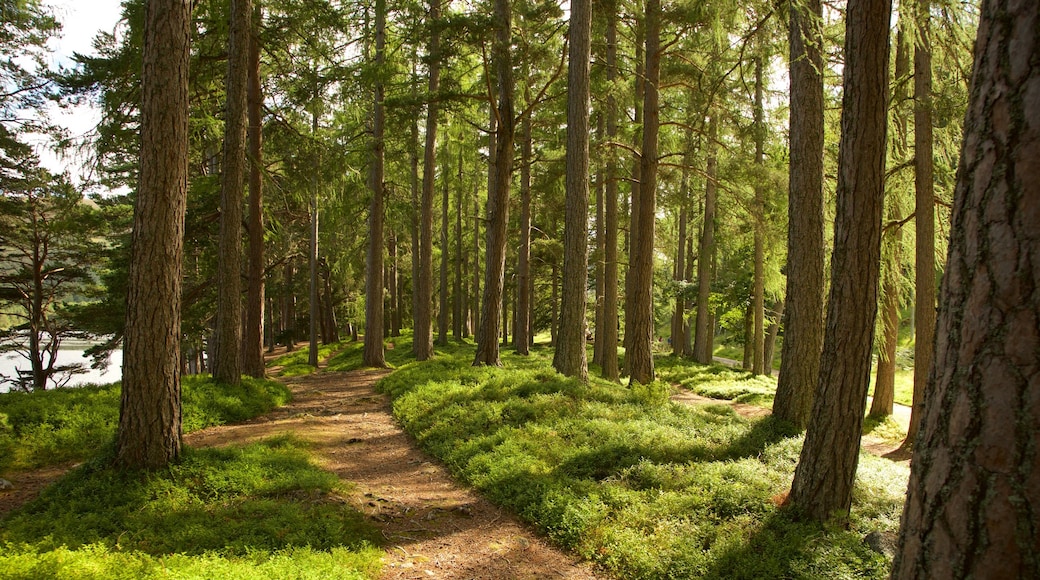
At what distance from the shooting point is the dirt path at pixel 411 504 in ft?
15.7

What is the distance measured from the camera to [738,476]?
591 centimetres

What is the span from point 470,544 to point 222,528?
2.21 metres

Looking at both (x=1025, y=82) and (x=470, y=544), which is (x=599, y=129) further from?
(x=1025, y=82)

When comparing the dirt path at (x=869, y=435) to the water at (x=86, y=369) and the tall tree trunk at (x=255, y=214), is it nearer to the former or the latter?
the tall tree trunk at (x=255, y=214)

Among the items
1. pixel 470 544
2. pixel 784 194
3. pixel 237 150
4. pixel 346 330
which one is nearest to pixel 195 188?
pixel 237 150

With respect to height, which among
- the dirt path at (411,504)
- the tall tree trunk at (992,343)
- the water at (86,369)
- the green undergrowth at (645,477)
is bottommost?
the water at (86,369)

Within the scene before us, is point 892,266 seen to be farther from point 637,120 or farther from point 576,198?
point 637,120

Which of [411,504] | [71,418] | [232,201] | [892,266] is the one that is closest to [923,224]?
[892,266]

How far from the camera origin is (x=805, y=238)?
26.6 feet

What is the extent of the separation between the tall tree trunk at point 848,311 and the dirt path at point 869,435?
6227mm

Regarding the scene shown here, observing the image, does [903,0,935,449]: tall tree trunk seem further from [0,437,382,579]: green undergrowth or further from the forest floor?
[0,437,382,579]: green undergrowth

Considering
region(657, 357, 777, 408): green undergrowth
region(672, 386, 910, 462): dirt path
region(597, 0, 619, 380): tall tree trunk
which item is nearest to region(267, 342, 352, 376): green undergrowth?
region(597, 0, 619, 380): tall tree trunk

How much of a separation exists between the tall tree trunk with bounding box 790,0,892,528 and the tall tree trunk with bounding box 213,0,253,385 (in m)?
9.76

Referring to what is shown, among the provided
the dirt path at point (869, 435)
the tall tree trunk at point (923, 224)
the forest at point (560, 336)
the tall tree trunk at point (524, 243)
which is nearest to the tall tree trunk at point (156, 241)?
the forest at point (560, 336)
